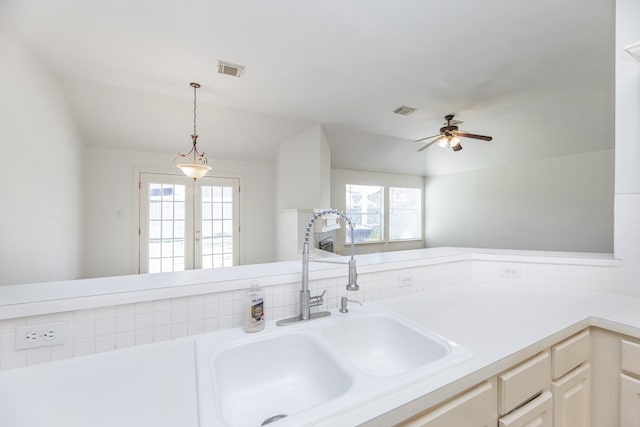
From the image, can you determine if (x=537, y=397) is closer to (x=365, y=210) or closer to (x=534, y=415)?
(x=534, y=415)

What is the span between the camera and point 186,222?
451cm

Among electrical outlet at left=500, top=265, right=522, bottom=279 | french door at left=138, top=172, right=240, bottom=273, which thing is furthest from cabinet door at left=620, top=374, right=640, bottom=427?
french door at left=138, top=172, right=240, bottom=273

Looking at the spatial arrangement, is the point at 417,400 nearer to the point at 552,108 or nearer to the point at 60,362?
the point at 60,362

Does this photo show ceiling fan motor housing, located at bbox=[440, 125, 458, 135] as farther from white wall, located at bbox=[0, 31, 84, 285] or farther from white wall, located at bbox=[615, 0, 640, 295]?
white wall, located at bbox=[0, 31, 84, 285]

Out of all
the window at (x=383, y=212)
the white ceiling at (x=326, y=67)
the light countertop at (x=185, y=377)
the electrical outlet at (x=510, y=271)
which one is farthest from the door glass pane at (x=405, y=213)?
the light countertop at (x=185, y=377)

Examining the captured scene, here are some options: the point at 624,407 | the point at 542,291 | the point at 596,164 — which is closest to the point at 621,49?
the point at 542,291

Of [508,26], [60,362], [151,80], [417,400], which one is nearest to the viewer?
[417,400]

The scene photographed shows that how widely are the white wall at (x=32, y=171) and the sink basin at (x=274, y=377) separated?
2.22m

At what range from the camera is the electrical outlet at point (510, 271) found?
157 centimetres

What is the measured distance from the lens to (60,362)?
2.55ft

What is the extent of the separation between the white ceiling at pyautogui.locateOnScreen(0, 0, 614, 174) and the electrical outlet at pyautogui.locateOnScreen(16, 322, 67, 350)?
2079 mm

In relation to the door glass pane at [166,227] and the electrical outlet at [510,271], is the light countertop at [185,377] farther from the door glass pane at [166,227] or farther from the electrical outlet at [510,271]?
the door glass pane at [166,227]

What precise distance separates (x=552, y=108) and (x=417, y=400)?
467 cm

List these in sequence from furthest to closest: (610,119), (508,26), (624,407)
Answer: (610,119) < (508,26) < (624,407)
